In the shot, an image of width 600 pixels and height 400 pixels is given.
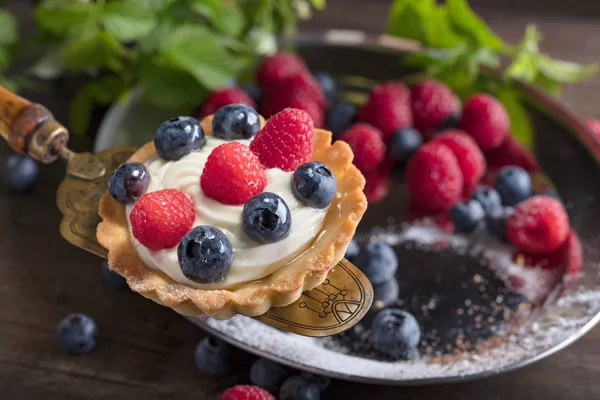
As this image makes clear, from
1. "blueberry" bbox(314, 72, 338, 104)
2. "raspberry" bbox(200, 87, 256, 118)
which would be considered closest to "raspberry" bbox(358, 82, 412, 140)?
"blueberry" bbox(314, 72, 338, 104)

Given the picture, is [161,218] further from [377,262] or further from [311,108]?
[311,108]

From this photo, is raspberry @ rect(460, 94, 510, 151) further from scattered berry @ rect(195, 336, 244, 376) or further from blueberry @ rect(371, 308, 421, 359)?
scattered berry @ rect(195, 336, 244, 376)

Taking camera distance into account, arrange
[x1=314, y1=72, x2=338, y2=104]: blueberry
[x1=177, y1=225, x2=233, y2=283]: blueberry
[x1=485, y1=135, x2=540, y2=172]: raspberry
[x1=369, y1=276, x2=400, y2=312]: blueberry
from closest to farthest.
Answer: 1. [x1=177, y1=225, x2=233, y2=283]: blueberry
2. [x1=369, y1=276, x2=400, y2=312]: blueberry
3. [x1=485, y1=135, x2=540, y2=172]: raspberry
4. [x1=314, y1=72, x2=338, y2=104]: blueberry

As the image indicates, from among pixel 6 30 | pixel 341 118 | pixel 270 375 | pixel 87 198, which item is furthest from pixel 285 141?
pixel 6 30

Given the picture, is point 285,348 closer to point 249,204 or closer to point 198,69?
point 249,204

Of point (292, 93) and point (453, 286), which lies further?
point (292, 93)

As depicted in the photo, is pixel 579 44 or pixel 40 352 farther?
pixel 579 44

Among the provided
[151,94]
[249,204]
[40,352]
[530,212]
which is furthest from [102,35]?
[530,212]
